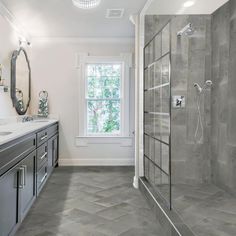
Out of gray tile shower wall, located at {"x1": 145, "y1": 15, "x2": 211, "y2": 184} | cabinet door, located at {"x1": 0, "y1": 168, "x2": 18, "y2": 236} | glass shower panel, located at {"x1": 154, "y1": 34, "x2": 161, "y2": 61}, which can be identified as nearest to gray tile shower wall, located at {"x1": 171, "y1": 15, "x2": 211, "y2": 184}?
gray tile shower wall, located at {"x1": 145, "y1": 15, "x2": 211, "y2": 184}

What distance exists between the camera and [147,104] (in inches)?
144

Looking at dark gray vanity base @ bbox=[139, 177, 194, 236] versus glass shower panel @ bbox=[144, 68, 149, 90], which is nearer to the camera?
dark gray vanity base @ bbox=[139, 177, 194, 236]

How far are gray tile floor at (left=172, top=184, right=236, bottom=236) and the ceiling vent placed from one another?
2341 mm

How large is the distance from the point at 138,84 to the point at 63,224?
1.96 metres

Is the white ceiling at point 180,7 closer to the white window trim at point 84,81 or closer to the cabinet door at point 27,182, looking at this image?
the white window trim at point 84,81

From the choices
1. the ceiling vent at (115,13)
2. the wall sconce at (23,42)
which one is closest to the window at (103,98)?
the wall sconce at (23,42)

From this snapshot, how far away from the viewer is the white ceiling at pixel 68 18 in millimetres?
3402

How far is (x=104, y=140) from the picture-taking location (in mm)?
5066

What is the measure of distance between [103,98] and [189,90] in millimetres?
1936

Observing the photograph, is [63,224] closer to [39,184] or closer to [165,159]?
[39,184]

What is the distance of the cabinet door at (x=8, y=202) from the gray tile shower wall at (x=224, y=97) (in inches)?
90.6

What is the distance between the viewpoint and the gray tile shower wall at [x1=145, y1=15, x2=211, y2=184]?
141 inches

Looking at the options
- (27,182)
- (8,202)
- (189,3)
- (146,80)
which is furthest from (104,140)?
(8,202)

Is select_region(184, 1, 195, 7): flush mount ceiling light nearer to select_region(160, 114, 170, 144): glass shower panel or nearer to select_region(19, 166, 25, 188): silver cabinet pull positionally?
select_region(160, 114, 170, 144): glass shower panel
